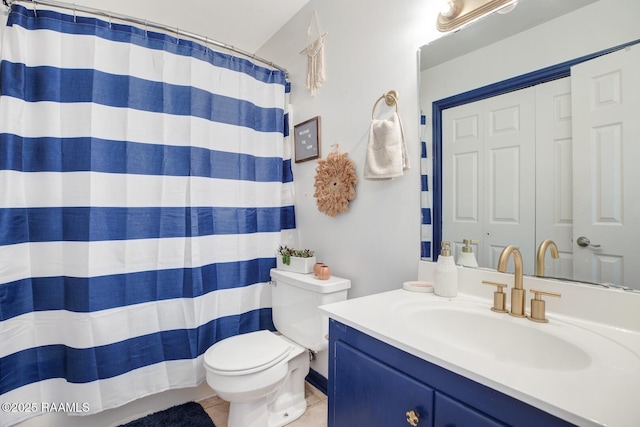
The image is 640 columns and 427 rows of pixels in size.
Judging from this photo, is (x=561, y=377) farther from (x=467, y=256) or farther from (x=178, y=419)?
(x=178, y=419)

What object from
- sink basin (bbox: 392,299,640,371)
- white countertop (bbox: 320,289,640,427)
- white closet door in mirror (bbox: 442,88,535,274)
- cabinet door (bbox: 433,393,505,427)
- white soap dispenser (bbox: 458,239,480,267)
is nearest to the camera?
white countertop (bbox: 320,289,640,427)

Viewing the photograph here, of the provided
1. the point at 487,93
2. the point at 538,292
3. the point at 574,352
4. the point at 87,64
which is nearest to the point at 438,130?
the point at 487,93

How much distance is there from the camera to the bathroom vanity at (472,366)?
0.53m

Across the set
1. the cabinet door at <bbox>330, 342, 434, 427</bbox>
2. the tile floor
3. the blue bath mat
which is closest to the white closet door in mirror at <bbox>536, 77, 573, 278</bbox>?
the cabinet door at <bbox>330, 342, 434, 427</bbox>

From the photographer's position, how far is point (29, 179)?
50.9 inches

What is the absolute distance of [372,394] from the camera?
0.84 meters

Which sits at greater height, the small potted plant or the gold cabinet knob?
the small potted plant

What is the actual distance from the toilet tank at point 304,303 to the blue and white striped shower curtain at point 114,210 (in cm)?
24

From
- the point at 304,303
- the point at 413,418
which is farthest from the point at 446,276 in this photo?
the point at 304,303

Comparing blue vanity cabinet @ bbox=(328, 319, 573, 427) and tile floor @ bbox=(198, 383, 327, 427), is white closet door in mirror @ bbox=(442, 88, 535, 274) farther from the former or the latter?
tile floor @ bbox=(198, 383, 327, 427)

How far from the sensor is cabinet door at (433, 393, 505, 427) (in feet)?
1.96

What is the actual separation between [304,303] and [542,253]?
1053 millimetres

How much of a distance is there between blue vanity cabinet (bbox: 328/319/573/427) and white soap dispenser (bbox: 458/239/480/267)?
53cm

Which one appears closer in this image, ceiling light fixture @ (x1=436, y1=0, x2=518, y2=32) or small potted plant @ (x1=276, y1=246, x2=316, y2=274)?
ceiling light fixture @ (x1=436, y1=0, x2=518, y2=32)
